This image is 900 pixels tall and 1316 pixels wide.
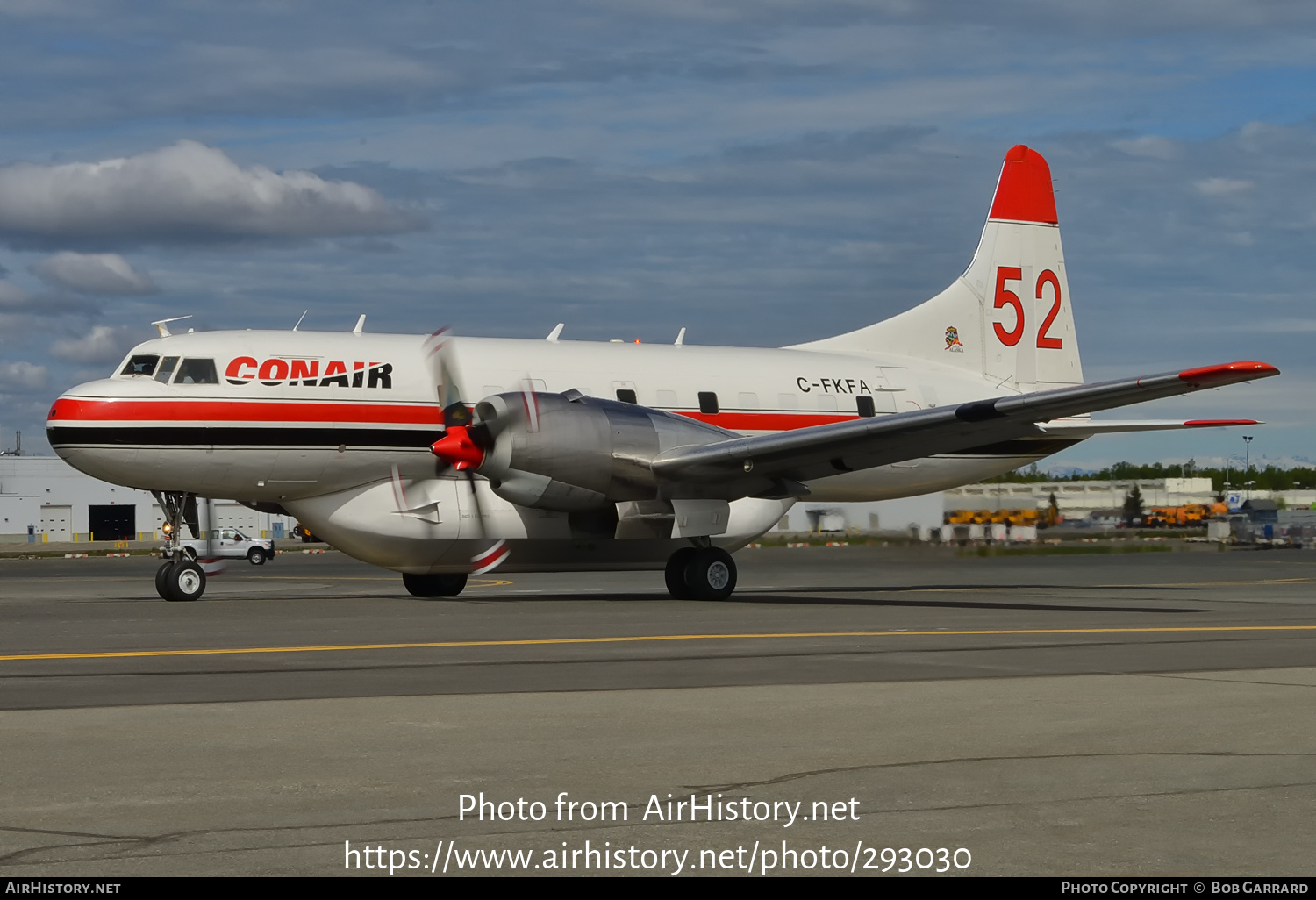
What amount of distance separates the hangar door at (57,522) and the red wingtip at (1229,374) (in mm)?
94276

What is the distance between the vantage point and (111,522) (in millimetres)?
100438

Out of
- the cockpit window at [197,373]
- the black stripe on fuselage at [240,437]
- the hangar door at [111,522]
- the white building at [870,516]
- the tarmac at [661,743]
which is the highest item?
the hangar door at [111,522]

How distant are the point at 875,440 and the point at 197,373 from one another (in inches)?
409

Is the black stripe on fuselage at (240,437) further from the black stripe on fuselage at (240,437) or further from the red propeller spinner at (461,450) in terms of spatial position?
the red propeller spinner at (461,450)

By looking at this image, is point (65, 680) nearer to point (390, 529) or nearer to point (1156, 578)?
point (390, 529)

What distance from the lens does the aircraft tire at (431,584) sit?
76.8 ft

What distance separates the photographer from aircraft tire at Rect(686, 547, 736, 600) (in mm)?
21953

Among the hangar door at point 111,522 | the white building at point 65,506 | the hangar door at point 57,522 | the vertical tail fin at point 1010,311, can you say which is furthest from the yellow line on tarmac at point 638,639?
the hangar door at point 57,522

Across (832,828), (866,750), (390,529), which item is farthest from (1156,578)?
(832,828)

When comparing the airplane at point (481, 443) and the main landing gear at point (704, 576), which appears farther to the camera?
the main landing gear at point (704, 576)

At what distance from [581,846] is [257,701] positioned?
5014 mm

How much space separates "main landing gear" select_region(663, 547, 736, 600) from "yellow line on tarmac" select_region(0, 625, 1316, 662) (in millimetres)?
6082

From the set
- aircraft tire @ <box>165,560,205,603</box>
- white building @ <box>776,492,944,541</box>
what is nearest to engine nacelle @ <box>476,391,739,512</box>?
aircraft tire @ <box>165,560,205,603</box>

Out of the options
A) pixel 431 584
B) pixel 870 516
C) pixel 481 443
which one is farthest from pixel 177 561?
pixel 870 516
